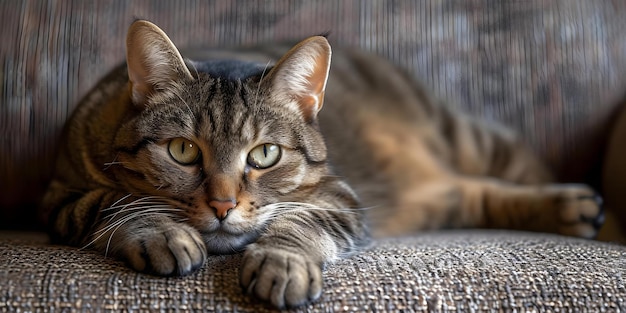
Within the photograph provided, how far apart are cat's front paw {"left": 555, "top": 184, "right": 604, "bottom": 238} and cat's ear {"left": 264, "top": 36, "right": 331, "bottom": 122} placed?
2.21 feet

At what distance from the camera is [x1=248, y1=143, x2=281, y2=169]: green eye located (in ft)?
3.78

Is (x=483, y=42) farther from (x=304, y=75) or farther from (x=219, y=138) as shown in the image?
(x=219, y=138)

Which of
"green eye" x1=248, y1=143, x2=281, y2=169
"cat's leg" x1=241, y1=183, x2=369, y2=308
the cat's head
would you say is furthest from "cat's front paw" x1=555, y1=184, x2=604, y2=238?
"green eye" x1=248, y1=143, x2=281, y2=169

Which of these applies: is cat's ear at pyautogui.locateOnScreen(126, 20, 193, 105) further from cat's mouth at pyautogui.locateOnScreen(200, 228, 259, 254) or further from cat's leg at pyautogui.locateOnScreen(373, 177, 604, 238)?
cat's leg at pyautogui.locateOnScreen(373, 177, 604, 238)

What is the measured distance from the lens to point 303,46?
1.18 metres

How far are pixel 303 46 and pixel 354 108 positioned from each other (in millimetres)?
602

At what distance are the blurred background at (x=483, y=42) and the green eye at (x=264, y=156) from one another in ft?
2.39

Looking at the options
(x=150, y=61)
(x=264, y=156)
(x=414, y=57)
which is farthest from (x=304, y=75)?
(x=414, y=57)

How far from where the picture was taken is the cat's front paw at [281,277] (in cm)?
94

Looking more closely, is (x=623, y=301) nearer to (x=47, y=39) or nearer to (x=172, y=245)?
(x=172, y=245)

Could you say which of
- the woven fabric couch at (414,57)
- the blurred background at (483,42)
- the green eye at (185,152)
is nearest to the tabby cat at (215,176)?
the green eye at (185,152)

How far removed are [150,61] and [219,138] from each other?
200mm

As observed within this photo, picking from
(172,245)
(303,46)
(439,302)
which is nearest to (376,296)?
(439,302)

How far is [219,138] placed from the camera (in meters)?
1.12
